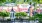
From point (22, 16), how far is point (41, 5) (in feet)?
0.90

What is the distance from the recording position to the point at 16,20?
4.68 feet

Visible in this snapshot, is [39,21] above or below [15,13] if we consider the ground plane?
below

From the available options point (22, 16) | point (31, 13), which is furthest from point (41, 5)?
point (22, 16)

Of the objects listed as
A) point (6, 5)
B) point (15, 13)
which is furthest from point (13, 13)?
Answer: point (6, 5)

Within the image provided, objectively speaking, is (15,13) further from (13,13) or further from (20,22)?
(20,22)

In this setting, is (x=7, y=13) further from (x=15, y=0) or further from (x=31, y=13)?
(x=31, y=13)

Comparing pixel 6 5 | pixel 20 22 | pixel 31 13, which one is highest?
pixel 6 5

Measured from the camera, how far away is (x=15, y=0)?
142 cm

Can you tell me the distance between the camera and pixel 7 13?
1.42 m

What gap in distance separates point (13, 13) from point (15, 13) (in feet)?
0.08

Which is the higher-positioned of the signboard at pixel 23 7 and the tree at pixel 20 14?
the signboard at pixel 23 7

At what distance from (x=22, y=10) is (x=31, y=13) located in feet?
0.39

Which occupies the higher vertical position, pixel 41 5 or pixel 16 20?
pixel 41 5

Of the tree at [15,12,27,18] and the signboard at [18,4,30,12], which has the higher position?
the signboard at [18,4,30,12]
